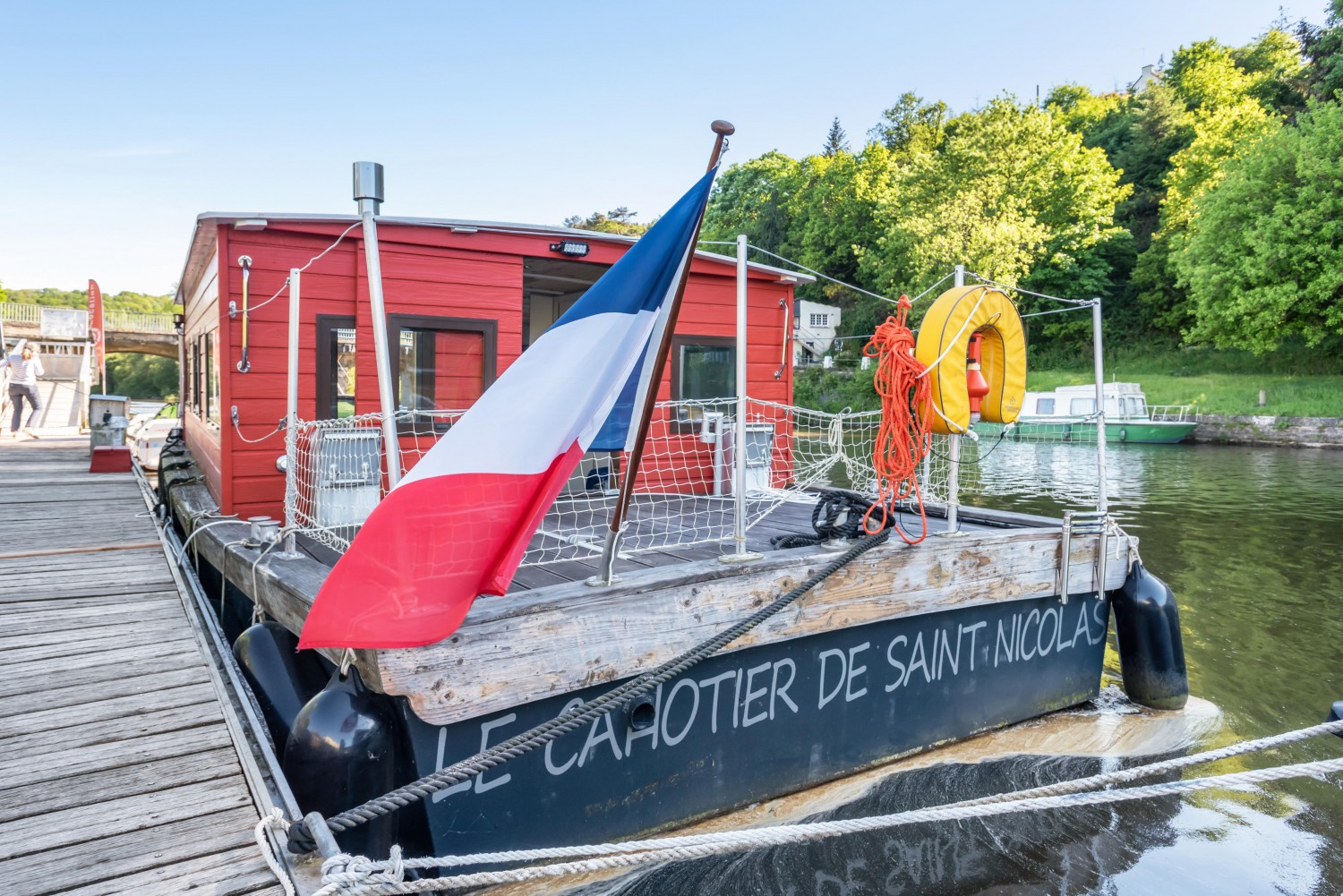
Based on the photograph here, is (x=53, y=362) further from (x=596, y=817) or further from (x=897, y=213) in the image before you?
(x=897, y=213)

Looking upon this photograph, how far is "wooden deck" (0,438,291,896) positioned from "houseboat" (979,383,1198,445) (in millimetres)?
25644

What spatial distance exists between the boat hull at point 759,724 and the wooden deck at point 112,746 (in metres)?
0.74

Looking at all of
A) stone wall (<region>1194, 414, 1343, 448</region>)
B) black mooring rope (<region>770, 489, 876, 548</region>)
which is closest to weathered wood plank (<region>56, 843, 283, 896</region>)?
black mooring rope (<region>770, 489, 876, 548</region>)

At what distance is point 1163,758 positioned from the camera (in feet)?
16.0

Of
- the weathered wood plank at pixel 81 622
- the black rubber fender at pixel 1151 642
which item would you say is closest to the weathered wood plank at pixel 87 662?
the weathered wood plank at pixel 81 622

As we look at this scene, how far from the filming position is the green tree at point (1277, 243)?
28.0 m

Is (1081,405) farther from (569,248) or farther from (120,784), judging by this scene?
Answer: (120,784)

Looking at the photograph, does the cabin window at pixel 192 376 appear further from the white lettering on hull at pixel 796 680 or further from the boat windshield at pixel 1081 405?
the boat windshield at pixel 1081 405

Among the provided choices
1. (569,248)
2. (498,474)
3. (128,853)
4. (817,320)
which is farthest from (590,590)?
(817,320)

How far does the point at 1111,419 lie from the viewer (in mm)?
27875


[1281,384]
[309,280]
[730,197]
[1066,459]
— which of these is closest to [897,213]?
[1281,384]

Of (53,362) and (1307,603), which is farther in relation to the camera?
(53,362)

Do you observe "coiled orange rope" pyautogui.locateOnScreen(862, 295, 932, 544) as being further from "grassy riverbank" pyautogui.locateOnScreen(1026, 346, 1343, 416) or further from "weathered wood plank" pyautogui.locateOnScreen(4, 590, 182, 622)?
"grassy riverbank" pyautogui.locateOnScreen(1026, 346, 1343, 416)

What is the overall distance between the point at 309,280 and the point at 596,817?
14.7 ft
